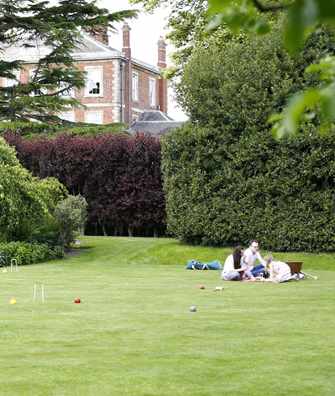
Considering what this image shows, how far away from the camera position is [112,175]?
1320 inches

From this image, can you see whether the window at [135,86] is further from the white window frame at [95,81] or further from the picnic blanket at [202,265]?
the picnic blanket at [202,265]

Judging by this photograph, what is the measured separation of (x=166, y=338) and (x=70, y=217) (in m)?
18.6

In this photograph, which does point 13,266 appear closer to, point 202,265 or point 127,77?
point 202,265

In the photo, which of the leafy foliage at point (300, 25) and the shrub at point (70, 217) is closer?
the leafy foliage at point (300, 25)

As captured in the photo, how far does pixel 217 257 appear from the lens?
27156mm

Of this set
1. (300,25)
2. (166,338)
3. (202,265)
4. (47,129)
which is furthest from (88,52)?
(300,25)

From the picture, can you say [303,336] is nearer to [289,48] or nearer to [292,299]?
[292,299]

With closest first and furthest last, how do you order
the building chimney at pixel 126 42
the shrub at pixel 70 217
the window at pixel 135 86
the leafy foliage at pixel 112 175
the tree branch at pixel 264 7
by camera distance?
1. the tree branch at pixel 264 7
2. the shrub at pixel 70 217
3. the leafy foliage at pixel 112 175
4. the building chimney at pixel 126 42
5. the window at pixel 135 86

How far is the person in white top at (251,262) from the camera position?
68.2ft

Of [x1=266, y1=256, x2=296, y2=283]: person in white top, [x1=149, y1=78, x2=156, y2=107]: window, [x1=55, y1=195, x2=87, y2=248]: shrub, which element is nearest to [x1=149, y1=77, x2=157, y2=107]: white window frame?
[x1=149, y1=78, x2=156, y2=107]: window

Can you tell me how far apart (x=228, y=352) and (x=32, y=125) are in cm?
3032

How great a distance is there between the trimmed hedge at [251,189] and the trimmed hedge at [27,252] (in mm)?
4173

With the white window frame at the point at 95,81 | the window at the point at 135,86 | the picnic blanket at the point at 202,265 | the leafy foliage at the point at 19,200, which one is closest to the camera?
the picnic blanket at the point at 202,265

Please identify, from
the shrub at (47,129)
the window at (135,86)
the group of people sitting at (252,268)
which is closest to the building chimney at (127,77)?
the window at (135,86)
